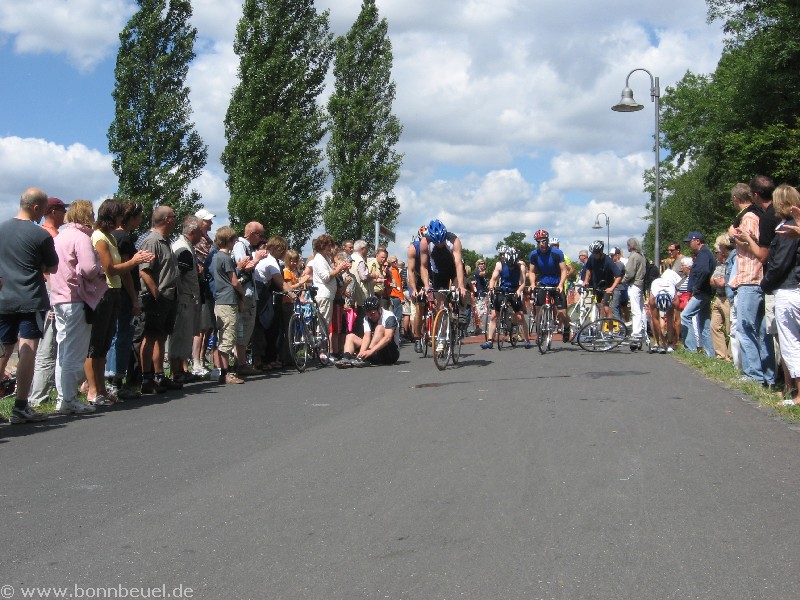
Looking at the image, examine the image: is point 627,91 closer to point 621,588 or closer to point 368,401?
point 368,401

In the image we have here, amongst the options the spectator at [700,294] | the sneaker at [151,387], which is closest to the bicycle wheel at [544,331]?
the spectator at [700,294]

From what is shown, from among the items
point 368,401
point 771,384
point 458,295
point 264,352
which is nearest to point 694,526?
point 368,401

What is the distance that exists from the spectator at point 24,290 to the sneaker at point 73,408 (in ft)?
1.39

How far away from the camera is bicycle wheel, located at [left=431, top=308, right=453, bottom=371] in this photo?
1355 centimetres

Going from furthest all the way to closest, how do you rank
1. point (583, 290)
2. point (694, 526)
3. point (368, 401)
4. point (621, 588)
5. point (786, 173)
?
point (786, 173)
point (583, 290)
point (368, 401)
point (694, 526)
point (621, 588)

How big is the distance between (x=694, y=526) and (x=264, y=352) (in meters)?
10.6

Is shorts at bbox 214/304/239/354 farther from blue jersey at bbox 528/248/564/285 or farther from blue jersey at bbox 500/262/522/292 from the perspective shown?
blue jersey at bbox 500/262/522/292

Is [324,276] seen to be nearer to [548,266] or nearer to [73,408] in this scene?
[548,266]

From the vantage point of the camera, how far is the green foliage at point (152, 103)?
43.9 m

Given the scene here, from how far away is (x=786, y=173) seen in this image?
1540 inches

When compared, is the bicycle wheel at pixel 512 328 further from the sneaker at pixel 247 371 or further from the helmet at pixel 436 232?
A: the sneaker at pixel 247 371

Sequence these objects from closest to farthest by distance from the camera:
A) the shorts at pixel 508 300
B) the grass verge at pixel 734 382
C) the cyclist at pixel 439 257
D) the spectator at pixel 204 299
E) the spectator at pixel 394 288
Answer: the grass verge at pixel 734 382 < the spectator at pixel 204 299 < the cyclist at pixel 439 257 < the shorts at pixel 508 300 < the spectator at pixel 394 288

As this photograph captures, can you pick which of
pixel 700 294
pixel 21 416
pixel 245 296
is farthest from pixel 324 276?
pixel 21 416

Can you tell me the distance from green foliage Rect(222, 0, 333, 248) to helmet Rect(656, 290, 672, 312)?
80.6ft
